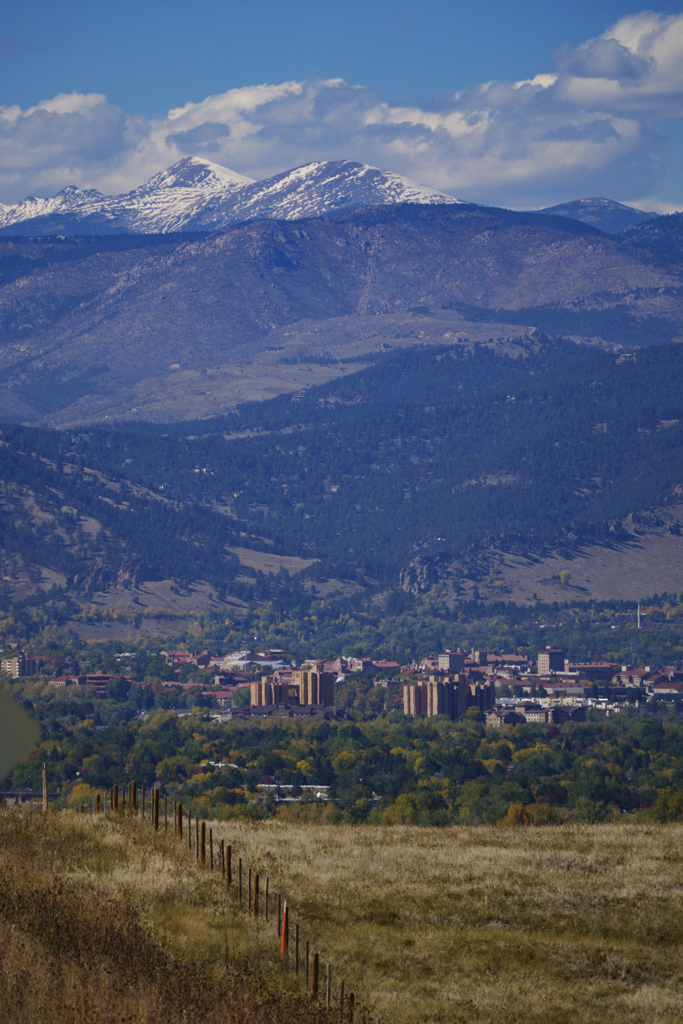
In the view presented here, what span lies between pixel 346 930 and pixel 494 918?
2.08 meters

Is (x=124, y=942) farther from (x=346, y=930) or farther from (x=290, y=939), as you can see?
(x=346, y=930)

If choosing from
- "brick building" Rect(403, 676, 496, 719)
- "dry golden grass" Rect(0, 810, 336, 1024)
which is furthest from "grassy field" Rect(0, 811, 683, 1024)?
"brick building" Rect(403, 676, 496, 719)

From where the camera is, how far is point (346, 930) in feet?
54.4

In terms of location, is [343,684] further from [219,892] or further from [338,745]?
[219,892]

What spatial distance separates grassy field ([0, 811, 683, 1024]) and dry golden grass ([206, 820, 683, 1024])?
0.03m

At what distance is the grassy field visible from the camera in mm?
12898

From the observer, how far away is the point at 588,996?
14500 millimetres

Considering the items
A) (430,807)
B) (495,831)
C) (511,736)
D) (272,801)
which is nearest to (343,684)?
(511,736)

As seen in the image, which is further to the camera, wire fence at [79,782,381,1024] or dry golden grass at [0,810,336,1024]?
wire fence at [79,782,381,1024]

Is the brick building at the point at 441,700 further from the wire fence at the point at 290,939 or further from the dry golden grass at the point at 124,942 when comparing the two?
the dry golden grass at the point at 124,942

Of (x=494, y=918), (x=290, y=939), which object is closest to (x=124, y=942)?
(x=290, y=939)

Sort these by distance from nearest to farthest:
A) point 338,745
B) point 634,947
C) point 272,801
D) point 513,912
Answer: point 634,947 → point 513,912 → point 272,801 → point 338,745

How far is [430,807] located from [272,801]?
16077mm

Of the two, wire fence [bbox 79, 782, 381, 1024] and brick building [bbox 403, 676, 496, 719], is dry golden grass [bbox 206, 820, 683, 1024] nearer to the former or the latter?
wire fence [bbox 79, 782, 381, 1024]
